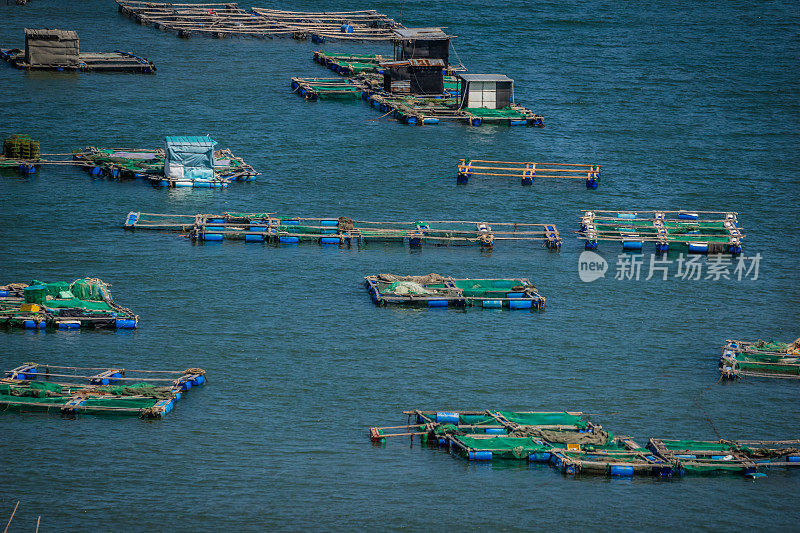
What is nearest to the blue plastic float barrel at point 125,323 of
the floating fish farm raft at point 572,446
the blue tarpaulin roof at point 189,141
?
the floating fish farm raft at point 572,446

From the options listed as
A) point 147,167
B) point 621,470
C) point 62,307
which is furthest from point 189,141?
point 621,470

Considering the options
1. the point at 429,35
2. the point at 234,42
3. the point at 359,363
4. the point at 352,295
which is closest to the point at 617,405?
the point at 359,363

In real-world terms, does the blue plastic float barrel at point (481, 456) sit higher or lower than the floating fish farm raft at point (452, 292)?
lower

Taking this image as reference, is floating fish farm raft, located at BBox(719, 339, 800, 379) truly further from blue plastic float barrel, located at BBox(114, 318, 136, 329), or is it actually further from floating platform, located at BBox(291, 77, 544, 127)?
floating platform, located at BBox(291, 77, 544, 127)

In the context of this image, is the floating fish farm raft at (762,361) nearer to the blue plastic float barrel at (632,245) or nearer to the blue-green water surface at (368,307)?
the blue-green water surface at (368,307)

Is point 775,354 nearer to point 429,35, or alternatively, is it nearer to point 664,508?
point 664,508

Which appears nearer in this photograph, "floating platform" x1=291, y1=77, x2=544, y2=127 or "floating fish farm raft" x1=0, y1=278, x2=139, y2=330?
"floating fish farm raft" x1=0, y1=278, x2=139, y2=330

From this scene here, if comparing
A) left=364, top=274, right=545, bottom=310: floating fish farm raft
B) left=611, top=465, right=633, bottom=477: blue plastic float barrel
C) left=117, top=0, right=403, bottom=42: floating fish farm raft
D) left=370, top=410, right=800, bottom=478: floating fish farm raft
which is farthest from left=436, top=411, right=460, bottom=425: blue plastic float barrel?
left=117, top=0, right=403, bottom=42: floating fish farm raft
